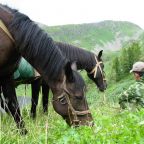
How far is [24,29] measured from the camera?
6.37 m

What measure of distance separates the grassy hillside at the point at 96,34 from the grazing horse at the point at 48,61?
15471 centimetres

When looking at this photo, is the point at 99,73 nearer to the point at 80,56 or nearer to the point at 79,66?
the point at 79,66

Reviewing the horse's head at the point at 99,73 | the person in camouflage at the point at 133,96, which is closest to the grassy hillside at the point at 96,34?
the horse's head at the point at 99,73

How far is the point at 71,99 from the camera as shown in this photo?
6410 millimetres

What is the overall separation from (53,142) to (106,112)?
12.2 feet

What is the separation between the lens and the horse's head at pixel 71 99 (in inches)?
249

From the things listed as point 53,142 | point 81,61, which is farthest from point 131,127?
point 81,61

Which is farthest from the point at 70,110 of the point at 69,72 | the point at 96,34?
the point at 96,34

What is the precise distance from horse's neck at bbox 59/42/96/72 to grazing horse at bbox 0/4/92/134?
3345 millimetres

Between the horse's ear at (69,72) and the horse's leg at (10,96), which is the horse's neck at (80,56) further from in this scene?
the horse's ear at (69,72)

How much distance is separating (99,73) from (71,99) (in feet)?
18.9

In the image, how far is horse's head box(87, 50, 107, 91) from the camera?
11727 millimetres

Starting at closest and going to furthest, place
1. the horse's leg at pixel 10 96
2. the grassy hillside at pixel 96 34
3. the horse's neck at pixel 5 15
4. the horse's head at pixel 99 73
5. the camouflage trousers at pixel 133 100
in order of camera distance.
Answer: the horse's neck at pixel 5 15
the horse's leg at pixel 10 96
the camouflage trousers at pixel 133 100
the horse's head at pixel 99 73
the grassy hillside at pixel 96 34

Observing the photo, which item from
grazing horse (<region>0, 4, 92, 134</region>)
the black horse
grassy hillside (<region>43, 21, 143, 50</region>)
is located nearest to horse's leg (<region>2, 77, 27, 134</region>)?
grazing horse (<region>0, 4, 92, 134</region>)
